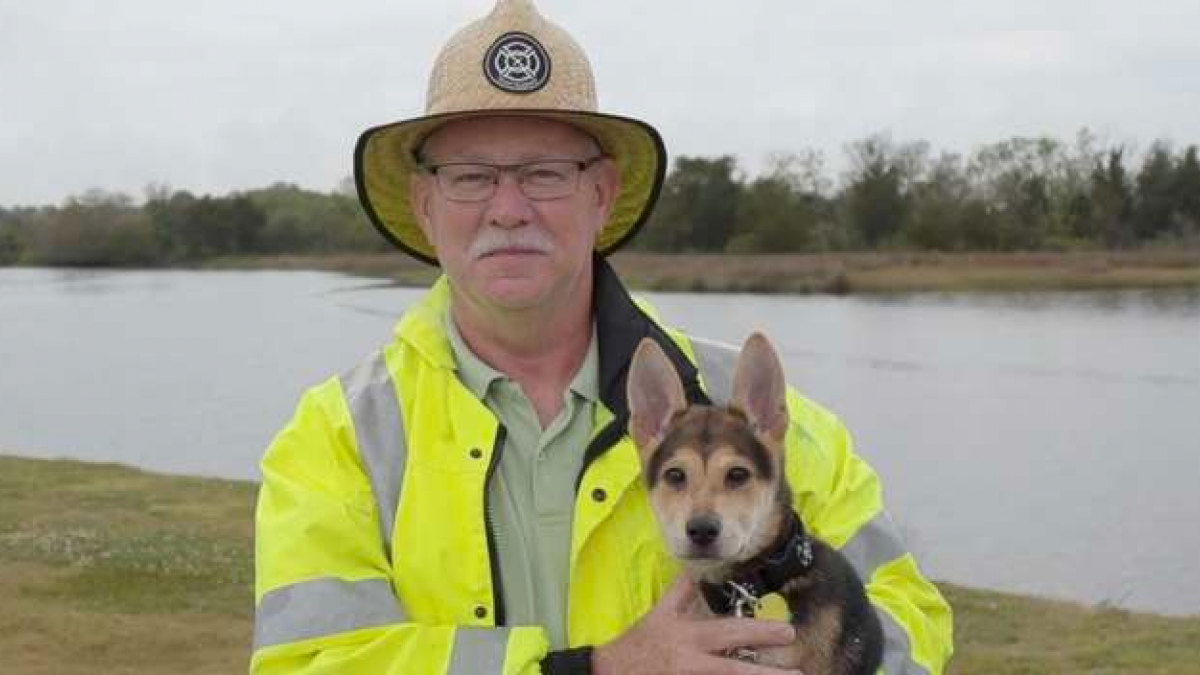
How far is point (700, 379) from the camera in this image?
3.87 metres

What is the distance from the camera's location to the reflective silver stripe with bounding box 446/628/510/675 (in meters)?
3.25

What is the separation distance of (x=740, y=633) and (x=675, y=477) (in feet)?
1.34

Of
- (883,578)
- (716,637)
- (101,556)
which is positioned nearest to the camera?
(716,637)

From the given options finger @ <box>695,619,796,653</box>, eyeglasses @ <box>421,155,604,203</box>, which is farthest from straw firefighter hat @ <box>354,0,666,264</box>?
finger @ <box>695,619,796,653</box>

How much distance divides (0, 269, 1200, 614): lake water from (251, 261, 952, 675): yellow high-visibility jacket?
36.1 ft

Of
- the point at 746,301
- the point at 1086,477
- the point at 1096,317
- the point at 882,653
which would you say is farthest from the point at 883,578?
the point at 746,301

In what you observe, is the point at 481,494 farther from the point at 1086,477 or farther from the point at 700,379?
the point at 1086,477

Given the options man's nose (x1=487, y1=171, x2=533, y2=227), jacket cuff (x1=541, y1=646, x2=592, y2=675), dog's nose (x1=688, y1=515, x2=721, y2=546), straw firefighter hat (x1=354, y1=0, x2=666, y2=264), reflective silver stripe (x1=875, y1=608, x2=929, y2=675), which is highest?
straw firefighter hat (x1=354, y1=0, x2=666, y2=264)

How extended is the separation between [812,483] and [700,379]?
406 mm

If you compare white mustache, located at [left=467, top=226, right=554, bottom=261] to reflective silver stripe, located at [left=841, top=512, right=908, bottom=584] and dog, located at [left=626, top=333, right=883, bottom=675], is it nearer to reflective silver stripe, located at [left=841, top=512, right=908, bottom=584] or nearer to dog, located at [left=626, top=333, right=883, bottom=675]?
dog, located at [left=626, top=333, right=883, bottom=675]

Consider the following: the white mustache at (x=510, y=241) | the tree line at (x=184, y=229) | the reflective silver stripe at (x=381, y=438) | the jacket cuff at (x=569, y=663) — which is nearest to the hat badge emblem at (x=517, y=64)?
the white mustache at (x=510, y=241)

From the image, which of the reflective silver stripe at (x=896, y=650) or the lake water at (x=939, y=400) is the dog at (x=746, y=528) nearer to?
the reflective silver stripe at (x=896, y=650)

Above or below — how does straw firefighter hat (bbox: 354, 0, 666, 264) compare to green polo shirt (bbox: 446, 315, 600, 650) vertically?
above

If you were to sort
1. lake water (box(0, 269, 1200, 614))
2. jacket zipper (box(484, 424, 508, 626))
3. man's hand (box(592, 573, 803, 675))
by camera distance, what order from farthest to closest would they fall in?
lake water (box(0, 269, 1200, 614)), jacket zipper (box(484, 424, 508, 626)), man's hand (box(592, 573, 803, 675))
